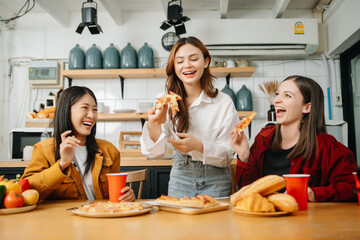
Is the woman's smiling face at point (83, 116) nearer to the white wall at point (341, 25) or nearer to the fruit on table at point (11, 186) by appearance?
the fruit on table at point (11, 186)

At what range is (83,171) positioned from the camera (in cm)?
175

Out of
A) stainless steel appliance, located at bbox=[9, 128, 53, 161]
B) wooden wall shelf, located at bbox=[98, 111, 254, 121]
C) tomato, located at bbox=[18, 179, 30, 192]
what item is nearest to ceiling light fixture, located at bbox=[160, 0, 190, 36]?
wooden wall shelf, located at bbox=[98, 111, 254, 121]

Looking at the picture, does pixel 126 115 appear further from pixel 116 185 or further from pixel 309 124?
pixel 116 185

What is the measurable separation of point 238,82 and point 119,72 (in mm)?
1547

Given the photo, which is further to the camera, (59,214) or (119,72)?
(119,72)

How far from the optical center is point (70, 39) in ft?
14.4

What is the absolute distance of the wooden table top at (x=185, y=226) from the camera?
78cm

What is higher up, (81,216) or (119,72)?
(119,72)

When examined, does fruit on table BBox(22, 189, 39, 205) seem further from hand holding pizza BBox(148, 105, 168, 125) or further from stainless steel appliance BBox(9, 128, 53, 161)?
stainless steel appliance BBox(9, 128, 53, 161)

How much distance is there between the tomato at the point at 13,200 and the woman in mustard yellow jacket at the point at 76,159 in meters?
0.24

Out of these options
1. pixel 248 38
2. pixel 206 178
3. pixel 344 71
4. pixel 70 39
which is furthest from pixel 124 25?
pixel 206 178

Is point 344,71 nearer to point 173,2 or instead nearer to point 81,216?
point 173,2

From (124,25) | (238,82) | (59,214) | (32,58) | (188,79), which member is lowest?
(59,214)

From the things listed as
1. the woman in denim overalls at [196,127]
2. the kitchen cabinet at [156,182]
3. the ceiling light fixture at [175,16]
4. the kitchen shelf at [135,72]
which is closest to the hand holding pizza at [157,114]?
the woman in denim overalls at [196,127]
